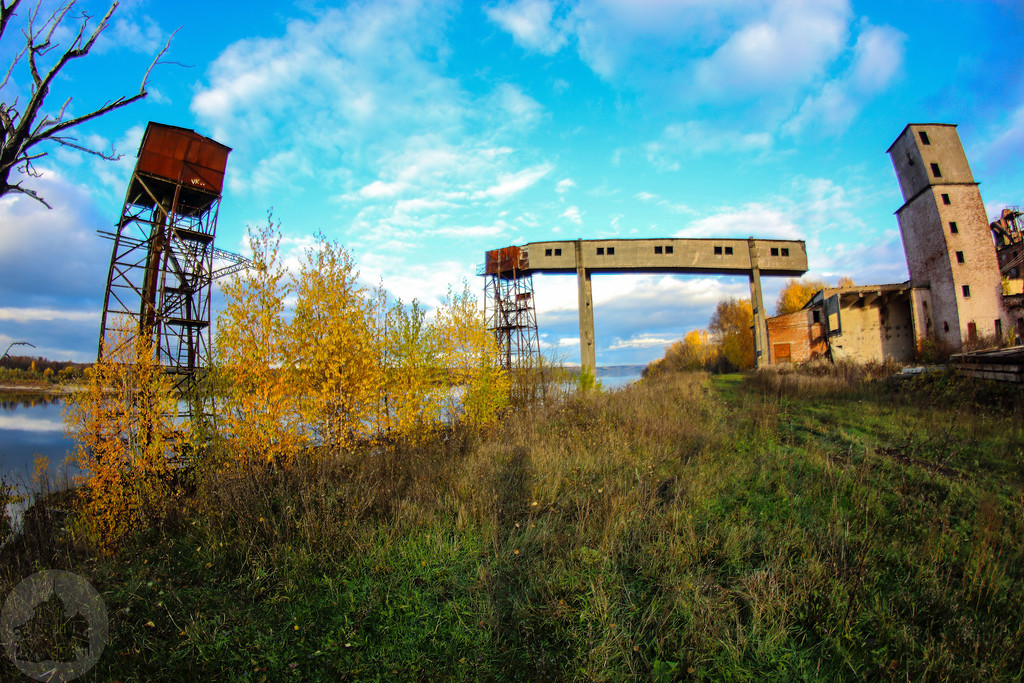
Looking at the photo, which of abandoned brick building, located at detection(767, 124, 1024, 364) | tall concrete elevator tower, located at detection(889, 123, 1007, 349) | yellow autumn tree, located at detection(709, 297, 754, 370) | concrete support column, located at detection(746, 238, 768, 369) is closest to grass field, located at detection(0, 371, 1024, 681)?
concrete support column, located at detection(746, 238, 768, 369)

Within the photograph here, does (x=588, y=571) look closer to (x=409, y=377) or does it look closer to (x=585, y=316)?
(x=409, y=377)

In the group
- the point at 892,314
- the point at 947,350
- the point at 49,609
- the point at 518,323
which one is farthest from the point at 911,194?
the point at 49,609

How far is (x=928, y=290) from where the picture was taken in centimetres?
2194

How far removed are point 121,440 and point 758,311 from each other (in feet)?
95.0

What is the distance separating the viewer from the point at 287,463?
7.60 m

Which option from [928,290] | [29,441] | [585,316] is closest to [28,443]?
[29,441]

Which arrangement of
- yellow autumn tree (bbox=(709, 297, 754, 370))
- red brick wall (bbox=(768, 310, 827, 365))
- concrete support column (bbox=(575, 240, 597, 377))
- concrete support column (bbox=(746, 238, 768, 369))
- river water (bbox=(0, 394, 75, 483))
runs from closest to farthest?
river water (bbox=(0, 394, 75, 483)) → concrete support column (bbox=(575, 240, 597, 377)) → concrete support column (bbox=(746, 238, 768, 369)) → red brick wall (bbox=(768, 310, 827, 365)) → yellow autumn tree (bbox=(709, 297, 754, 370))

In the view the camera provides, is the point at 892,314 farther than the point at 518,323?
Yes

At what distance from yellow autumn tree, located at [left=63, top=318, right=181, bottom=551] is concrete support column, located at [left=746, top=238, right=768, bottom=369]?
2756 cm

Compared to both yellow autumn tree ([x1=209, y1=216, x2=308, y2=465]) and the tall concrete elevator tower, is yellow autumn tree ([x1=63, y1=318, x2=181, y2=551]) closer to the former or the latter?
yellow autumn tree ([x1=209, y1=216, x2=308, y2=465])

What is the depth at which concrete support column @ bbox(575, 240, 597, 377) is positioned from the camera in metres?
21.5

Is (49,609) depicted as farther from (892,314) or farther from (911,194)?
(911,194)

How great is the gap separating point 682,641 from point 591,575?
88 centimetres

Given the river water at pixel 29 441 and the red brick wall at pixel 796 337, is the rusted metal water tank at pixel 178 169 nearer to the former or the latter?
the river water at pixel 29 441
